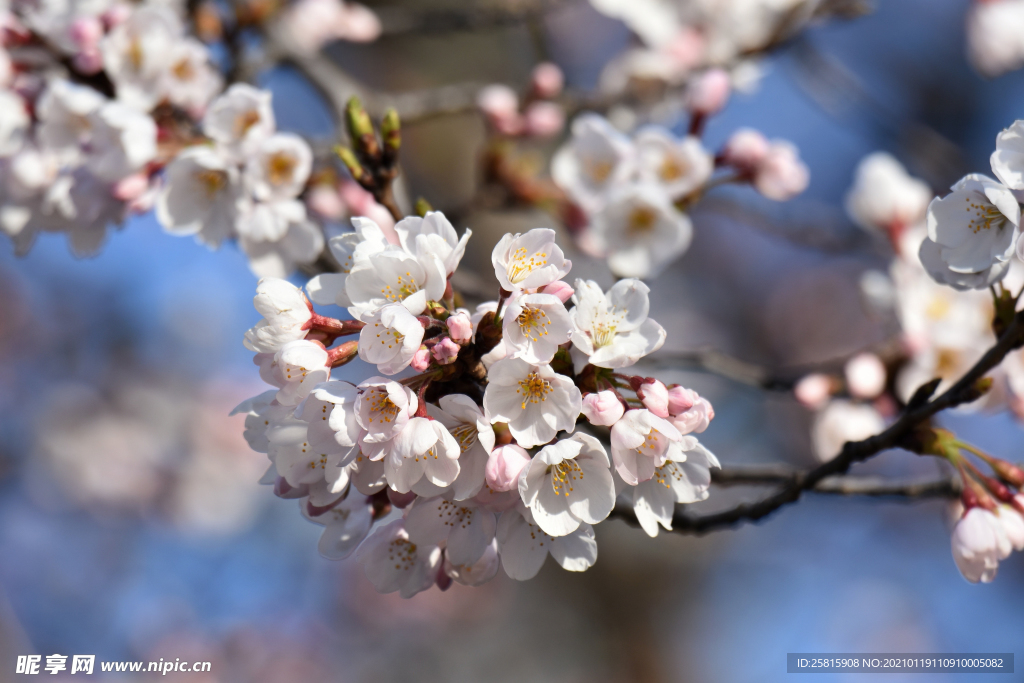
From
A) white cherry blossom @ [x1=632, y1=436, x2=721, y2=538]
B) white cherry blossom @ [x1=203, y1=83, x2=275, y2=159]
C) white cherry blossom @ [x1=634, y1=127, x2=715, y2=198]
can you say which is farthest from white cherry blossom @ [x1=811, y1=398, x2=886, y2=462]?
white cherry blossom @ [x1=203, y1=83, x2=275, y2=159]

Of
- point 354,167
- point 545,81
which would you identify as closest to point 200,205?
point 354,167

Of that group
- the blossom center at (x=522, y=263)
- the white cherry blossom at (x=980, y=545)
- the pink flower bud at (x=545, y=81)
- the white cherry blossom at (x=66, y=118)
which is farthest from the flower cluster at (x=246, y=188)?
the white cherry blossom at (x=980, y=545)

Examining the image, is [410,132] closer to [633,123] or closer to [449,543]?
[633,123]

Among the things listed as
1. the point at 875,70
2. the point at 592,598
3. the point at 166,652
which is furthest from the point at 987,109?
the point at 166,652

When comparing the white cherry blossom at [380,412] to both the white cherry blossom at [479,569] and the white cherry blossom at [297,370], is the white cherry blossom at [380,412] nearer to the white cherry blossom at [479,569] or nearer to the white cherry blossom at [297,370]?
the white cherry blossom at [297,370]

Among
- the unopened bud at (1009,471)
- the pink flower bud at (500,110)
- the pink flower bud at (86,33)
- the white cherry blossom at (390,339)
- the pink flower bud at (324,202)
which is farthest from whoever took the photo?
the pink flower bud at (500,110)

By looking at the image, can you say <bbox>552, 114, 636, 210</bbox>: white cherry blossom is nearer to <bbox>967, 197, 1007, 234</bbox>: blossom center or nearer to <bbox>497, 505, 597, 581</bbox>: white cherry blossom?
<bbox>967, 197, 1007, 234</bbox>: blossom center
